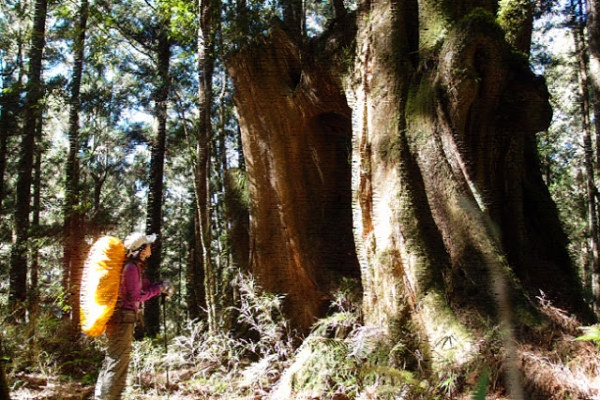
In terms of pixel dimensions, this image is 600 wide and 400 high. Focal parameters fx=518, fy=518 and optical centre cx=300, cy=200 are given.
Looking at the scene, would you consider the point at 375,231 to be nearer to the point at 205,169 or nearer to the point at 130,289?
the point at 130,289

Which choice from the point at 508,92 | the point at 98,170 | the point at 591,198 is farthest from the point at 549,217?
the point at 98,170

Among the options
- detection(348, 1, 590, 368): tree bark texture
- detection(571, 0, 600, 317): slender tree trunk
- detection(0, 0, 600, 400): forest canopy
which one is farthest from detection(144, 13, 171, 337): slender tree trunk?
detection(571, 0, 600, 317): slender tree trunk

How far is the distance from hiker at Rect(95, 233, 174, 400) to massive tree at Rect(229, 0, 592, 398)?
8.59ft

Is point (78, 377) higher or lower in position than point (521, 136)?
lower

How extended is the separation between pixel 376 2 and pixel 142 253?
420cm

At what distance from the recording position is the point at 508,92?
20.0 ft

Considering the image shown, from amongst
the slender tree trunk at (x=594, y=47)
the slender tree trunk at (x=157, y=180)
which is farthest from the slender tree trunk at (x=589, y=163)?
the slender tree trunk at (x=157, y=180)

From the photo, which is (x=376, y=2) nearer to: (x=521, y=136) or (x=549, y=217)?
(x=521, y=136)

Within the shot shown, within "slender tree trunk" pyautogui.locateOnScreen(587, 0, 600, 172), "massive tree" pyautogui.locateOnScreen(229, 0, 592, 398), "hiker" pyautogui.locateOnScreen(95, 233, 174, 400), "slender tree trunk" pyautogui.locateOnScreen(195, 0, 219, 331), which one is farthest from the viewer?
"slender tree trunk" pyautogui.locateOnScreen(587, 0, 600, 172)

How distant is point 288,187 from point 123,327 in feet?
12.1

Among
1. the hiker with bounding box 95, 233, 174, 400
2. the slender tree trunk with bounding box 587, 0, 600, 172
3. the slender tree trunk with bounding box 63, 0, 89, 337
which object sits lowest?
the hiker with bounding box 95, 233, 174, 400

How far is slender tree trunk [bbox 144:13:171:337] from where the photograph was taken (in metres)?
13.5

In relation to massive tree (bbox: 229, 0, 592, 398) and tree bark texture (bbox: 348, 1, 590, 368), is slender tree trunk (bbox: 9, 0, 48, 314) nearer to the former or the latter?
massive tree (bbox: 229, 0, 592, 398)

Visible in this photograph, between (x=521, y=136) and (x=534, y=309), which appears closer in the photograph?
(x=534, y=309)
